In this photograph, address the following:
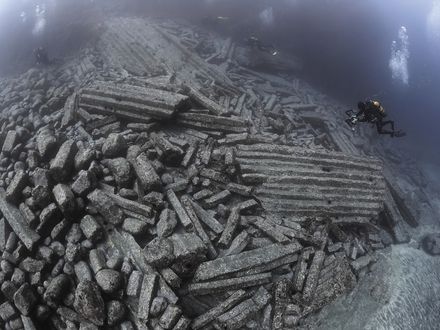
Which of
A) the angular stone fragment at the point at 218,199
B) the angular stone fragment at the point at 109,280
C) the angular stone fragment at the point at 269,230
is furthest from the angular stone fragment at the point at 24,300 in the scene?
the angular stone fragment at the point at 269,230

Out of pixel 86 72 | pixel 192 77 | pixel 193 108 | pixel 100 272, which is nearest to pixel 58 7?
pixel 86 72

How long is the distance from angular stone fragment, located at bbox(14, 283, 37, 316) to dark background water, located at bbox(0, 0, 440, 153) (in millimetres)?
17024

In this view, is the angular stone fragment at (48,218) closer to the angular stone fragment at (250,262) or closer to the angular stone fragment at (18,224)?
the angular stone fragment at (18,224)

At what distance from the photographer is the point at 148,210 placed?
25.8 ft

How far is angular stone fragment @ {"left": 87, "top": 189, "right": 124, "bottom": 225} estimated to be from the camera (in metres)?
7.79

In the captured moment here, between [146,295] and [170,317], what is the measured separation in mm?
656

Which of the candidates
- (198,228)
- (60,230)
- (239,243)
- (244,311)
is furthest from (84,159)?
(244,311)

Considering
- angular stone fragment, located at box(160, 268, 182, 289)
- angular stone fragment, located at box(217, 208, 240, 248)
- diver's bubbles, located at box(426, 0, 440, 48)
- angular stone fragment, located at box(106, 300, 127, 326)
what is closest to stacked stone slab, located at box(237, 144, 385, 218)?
angular stone fragment, located at box(217, 208, 240, 248)

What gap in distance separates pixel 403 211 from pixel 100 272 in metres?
10.8

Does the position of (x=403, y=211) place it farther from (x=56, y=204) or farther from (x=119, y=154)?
(x=56, y=204)

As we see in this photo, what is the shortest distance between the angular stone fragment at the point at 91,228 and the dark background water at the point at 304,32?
15969 millimetres

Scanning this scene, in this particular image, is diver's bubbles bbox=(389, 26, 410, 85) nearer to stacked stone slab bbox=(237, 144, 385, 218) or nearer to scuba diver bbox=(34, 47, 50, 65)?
stacked stone slab bbox=(237, 144, 385, 218)

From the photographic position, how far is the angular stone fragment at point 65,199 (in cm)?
780

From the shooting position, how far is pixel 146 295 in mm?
6613
